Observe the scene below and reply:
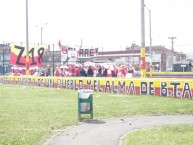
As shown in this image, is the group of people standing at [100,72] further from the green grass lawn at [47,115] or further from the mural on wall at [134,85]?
the green grass lawn at [47,115]

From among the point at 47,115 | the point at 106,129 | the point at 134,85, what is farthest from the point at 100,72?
the point at 106,129

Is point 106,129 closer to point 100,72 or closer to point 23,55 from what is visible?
point 100,72

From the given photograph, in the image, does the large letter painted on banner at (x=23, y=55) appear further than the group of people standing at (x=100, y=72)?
Yes

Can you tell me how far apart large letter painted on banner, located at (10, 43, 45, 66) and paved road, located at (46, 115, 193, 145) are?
2978 cm

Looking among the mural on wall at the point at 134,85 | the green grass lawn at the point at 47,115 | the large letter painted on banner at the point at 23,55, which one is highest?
the large letter painted on banner at the point at 23,55

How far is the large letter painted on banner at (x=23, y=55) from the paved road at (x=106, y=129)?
29782mm

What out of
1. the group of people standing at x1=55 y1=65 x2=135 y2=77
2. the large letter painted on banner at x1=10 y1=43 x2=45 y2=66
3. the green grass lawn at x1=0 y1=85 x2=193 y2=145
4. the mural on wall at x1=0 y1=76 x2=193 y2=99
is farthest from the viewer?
the large letter painted on banner at x1=10 y1=43 x2=45 y2=66

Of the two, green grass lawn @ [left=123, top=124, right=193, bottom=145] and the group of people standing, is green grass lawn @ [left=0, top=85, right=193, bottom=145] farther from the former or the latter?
the group of people standing

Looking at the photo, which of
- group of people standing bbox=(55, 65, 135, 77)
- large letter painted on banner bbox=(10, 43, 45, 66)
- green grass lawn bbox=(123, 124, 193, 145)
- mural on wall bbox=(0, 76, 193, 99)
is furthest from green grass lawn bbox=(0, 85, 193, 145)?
large letter painted on banner bbox=(10, 43, 45, 66)

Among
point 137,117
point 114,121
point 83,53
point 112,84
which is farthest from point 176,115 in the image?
point 83,53

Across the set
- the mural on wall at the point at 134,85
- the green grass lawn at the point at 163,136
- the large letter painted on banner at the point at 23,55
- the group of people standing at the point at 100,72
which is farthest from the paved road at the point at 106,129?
the large letter painted on banner at the point at 23,55

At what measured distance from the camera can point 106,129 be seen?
32.4 ft

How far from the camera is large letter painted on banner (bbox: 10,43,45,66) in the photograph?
39912 millimetres

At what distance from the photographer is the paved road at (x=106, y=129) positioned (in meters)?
8.42
